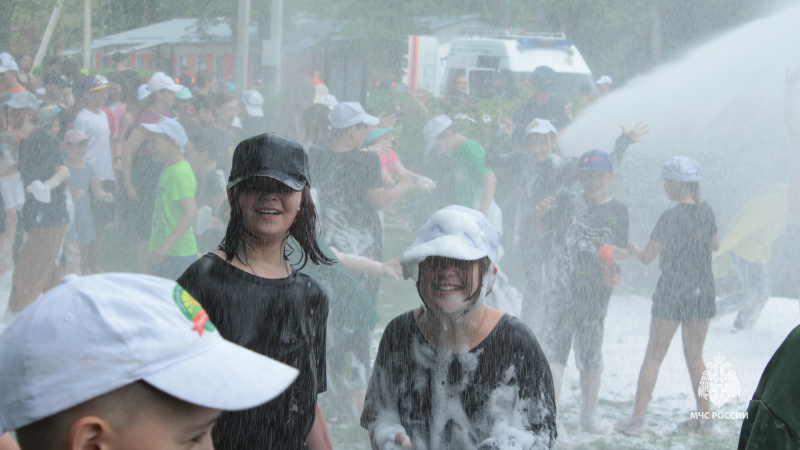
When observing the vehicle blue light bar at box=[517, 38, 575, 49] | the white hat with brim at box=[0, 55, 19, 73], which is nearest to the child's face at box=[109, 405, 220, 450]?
the white hat with brim at box=[0, 55, 19, 73]

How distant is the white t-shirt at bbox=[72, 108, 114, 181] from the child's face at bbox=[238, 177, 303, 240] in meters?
4.70

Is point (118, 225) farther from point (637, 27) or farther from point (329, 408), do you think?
point (637, 27)

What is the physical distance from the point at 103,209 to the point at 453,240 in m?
4.94

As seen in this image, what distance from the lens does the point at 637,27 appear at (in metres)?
10.2

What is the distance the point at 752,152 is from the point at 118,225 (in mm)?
6388

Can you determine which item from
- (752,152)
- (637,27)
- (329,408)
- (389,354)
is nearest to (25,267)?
(329,408)

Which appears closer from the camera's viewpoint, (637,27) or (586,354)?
(586,354)

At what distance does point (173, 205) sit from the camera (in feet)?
15.8

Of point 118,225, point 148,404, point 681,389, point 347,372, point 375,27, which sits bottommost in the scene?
point 681,389

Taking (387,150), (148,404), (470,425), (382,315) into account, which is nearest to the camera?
(148,404)

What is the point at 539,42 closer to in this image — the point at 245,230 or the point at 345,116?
the point at 345,116

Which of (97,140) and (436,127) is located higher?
(436,127)

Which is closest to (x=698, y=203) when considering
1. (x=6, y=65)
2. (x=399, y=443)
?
(x=399, y=443)

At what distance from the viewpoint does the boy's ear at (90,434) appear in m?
0.95
